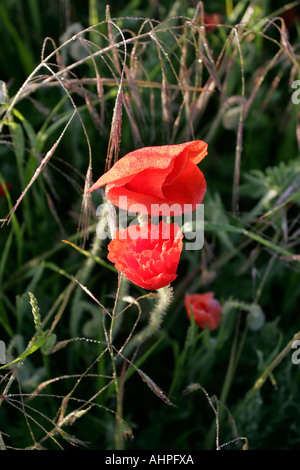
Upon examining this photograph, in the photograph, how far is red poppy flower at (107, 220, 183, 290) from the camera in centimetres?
55

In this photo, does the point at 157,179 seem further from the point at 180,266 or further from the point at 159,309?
the point at 180,266

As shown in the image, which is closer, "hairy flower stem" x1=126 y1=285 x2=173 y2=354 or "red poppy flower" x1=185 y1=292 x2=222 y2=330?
"hairy flower stem" x1=126 y1=285 x2=173 y2=354

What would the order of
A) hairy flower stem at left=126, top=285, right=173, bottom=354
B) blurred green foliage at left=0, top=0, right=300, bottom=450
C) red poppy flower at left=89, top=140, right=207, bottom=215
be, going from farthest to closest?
1. blurred green foliage at left=0, top=0, right=300, bottom=450
2. hairy flower stem at left=126, top=285, right=173, bottom=354
3. red poppy flower at left=89, top=140, right=207, bottom=215

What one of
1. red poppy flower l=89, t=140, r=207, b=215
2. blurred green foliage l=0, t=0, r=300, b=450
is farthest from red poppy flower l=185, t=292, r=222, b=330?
red poppy flower l=89, t=140, r=207, b=215

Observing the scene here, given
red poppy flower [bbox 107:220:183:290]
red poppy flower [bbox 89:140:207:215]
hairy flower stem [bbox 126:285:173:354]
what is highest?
red poppy flower [bbox 89:140:207:215]

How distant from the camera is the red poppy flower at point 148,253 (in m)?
0.55

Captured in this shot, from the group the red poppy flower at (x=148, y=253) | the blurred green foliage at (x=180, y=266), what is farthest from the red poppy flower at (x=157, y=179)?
the blurred green foliage at (x=180, y=266)

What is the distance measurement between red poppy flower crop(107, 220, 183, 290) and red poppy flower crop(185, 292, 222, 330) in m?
0.24

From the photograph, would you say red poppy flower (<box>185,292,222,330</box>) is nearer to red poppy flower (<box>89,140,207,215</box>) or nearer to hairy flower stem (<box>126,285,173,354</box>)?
hairy flower stem (<box>126,285,173,354</box>)

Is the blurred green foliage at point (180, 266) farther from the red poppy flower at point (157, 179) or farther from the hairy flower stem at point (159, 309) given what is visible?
the red poppy flower at point (157, 179)

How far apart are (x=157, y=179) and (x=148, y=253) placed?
0.25 ft

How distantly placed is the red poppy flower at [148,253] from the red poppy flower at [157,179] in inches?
1.0

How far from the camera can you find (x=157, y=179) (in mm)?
555

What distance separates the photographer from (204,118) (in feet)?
3.91
